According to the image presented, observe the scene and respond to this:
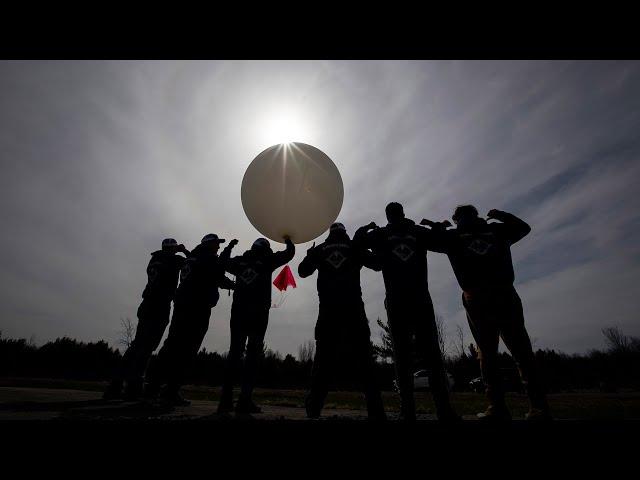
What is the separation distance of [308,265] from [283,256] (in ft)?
2.02

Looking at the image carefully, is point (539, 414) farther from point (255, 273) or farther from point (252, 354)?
point (255, 273)

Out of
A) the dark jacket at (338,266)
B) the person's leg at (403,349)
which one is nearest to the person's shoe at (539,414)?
the person's leg at (403,349)

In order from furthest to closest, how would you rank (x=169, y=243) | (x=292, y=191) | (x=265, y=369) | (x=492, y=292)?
(x=265, y=369), (x=169, y=243), (x=292, y=191), (x=492, y=292)

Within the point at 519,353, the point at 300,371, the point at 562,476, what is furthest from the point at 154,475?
the point at 300,371

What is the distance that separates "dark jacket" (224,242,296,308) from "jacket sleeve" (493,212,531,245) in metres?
2.74

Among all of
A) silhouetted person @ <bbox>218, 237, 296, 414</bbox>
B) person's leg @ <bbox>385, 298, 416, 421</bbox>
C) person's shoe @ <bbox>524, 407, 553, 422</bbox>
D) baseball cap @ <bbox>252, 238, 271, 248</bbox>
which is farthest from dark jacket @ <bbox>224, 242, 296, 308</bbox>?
person's shoe @ <bbox>524, 407, 553, 422</bbox>

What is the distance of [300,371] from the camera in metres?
28.5

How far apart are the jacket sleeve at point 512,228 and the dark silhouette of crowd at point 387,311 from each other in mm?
11

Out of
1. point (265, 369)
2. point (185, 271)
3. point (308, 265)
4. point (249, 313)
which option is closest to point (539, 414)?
point (308, 265)

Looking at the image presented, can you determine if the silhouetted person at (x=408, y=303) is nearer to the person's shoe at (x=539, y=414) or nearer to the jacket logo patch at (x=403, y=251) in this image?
the jacket logo patch at (x=403, y=251)

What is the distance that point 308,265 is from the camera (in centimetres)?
370

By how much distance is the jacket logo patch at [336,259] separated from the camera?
11.4ft
